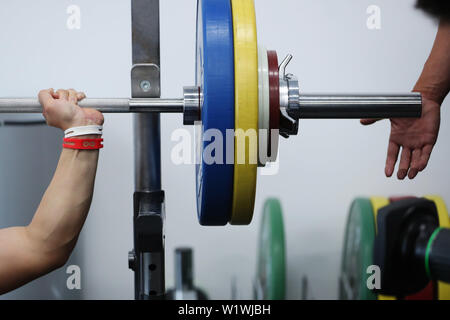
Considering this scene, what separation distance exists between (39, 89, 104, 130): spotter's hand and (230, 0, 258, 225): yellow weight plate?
249 millimetres

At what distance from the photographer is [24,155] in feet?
4.73

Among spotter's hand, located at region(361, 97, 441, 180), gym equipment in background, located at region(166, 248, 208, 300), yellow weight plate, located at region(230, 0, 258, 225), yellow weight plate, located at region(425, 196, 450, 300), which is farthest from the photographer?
gym equipment in background, located at region(166, 248, 208, 300)

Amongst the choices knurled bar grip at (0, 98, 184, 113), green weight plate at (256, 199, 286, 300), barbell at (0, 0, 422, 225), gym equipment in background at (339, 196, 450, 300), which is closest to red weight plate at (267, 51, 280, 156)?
barbell at (0, 0, 422, 225)

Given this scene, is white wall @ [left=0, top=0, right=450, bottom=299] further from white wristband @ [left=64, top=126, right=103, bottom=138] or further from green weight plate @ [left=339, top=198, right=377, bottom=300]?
white wristband @ [left=64, top=126, right=103, bottom=138]

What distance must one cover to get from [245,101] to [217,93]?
4cm

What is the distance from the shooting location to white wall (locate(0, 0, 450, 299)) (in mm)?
1595

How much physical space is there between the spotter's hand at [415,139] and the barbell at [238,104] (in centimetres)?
16

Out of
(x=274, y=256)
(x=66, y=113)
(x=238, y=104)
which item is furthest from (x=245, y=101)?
(x=274, y=256)

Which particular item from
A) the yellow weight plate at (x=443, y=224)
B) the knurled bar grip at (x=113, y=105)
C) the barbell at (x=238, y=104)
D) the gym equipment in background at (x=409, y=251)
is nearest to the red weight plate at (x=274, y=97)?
the barbell at (x=238, y=104)

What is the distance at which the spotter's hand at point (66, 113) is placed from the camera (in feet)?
2.27

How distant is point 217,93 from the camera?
625mm

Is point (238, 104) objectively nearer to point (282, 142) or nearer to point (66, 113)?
point (66, 113)

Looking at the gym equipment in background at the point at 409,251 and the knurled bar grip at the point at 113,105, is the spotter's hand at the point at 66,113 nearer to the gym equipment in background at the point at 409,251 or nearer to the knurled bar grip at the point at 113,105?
the knurled bar grip at the point at 113,105

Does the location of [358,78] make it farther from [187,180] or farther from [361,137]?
[187,180]
